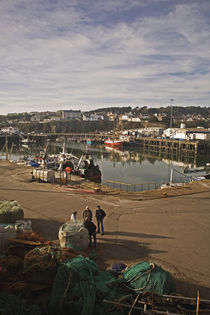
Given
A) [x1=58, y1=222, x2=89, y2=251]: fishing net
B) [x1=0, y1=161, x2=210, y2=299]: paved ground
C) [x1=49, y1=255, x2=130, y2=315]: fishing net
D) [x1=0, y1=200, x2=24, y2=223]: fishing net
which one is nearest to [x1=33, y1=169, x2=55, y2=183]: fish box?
[x1=0, y1=161, x2=210, y2=299]: paved ground

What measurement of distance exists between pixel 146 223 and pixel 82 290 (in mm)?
5387

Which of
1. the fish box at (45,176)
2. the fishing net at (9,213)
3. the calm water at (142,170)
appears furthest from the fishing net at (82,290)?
the fish box at (45,176)

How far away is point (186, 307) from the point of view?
13.5 feet

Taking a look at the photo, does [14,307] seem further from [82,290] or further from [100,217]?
[100,217]

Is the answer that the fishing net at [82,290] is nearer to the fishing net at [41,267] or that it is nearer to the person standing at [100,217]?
the fishing net at [41,267]

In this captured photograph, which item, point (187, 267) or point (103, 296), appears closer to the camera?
point (103, 296)

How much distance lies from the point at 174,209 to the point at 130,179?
59.1 ft

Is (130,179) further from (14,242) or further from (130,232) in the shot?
(14,242)

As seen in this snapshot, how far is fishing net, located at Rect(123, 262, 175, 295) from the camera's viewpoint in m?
4.36

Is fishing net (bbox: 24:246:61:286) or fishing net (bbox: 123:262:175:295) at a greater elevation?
fishing net (bbox: 24:246:61:286)

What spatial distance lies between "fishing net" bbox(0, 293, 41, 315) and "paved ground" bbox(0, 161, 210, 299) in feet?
8.29

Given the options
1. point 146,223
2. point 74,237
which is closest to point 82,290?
point 74,237

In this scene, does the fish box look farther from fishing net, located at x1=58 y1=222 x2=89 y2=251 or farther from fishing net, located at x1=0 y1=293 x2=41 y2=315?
fishing net, located at x1=0 y1=293 x2=41 y2=315

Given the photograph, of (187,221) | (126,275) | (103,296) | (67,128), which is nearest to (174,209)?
(187,221)
